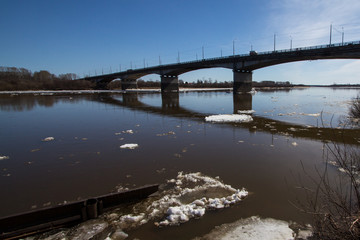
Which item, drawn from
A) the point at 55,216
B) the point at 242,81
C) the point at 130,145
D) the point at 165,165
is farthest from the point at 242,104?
the point at 242,81

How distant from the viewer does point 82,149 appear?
938 cm

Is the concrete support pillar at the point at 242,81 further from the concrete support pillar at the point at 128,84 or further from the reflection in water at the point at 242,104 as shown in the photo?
the concrete support pillar at the point at 128,84

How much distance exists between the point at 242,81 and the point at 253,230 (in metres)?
56.7

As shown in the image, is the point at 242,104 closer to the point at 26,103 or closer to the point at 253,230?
the point at 253,230

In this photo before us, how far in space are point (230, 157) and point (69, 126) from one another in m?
12.4

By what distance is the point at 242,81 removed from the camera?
56.8 m

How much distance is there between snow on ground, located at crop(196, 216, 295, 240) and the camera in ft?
12.7

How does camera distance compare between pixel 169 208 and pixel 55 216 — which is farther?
pixel 169 208

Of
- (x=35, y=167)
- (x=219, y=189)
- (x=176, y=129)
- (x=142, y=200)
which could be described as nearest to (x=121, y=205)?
(x=142, y=200)

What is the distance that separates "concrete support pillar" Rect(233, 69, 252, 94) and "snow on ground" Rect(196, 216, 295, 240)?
54804mm

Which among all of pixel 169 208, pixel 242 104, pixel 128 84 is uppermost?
pixel 128 84

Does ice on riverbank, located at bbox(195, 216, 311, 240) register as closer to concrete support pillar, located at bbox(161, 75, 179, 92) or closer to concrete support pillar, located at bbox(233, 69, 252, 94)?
concrete support pillar, located at bbox(233, 69, 252, 94)

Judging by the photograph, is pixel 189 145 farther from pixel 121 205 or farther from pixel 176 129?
pixel 121 205

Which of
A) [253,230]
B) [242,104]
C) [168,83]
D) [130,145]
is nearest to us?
[253,230]
